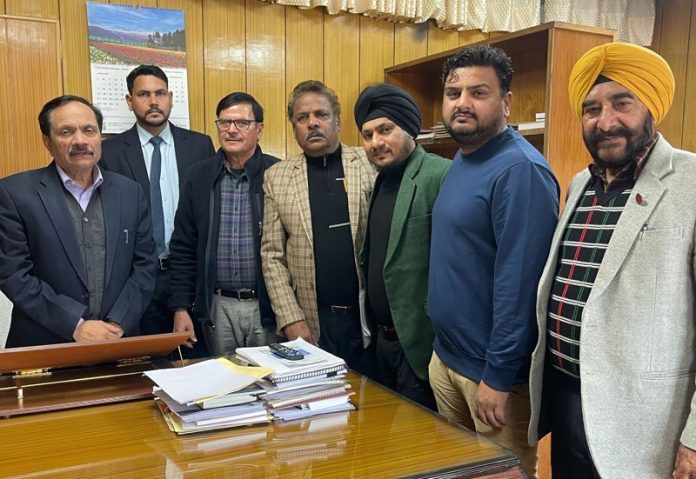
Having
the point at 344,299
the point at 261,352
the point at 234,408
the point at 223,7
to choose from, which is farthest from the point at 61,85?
the point at 234,408

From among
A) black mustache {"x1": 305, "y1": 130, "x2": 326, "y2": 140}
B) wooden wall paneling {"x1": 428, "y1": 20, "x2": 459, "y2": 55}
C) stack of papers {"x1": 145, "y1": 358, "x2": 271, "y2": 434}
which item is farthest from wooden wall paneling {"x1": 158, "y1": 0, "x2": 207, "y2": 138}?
stack of papers {"x1": 145, "y1": 358, "x2": 271, "y2": 434}

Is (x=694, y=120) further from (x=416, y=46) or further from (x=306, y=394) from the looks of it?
(x=306, y=394)

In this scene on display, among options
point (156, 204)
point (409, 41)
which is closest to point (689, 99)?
point (409, 41)

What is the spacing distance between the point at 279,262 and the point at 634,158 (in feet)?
4.54

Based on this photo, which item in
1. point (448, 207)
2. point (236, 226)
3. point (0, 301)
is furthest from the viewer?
point (0, 301)

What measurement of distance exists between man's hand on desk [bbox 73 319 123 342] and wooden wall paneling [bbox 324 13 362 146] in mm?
1874

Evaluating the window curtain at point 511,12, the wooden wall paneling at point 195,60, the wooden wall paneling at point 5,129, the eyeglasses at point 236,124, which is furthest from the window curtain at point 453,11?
the wooden wall paneling at point 5,129

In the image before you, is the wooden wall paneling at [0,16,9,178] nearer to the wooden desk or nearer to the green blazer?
the wooden desk

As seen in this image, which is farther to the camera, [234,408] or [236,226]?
[236,226]

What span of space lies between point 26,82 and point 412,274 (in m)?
2.12

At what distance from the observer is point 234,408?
1.26 meters

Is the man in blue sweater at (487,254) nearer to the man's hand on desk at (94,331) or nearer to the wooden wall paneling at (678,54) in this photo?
the man's hand on desk at (94,331)

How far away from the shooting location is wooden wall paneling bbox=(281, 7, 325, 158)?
128 inches

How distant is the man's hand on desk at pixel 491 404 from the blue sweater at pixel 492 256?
0.02 m
